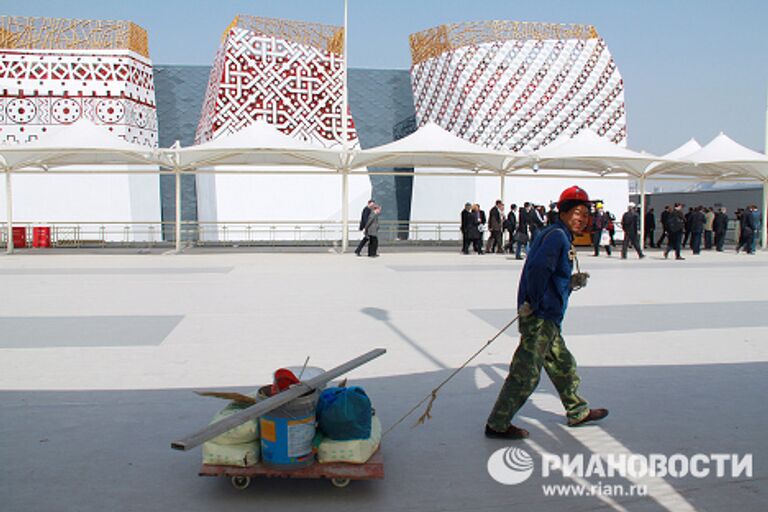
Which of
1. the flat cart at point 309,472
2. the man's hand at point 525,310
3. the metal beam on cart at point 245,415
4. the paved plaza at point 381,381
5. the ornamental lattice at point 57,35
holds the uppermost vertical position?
the ornamental lattice at point 57,35

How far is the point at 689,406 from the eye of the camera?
4.63 metres

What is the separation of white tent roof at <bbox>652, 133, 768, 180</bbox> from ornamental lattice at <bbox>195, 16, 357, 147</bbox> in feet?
34.4

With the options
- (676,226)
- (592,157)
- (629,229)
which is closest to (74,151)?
(592,157)

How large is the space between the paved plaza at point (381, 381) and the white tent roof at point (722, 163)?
8.96 metres

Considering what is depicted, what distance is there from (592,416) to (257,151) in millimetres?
13493

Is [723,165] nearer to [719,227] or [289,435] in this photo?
[719,227]

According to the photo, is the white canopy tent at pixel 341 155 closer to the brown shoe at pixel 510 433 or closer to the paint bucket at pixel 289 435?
the brown shoe at pixel 510 433

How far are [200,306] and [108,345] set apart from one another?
2381mm

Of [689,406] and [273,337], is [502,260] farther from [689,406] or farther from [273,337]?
[689,406]

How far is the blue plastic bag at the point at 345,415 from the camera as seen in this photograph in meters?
3.48

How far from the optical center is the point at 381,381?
17.2 feet

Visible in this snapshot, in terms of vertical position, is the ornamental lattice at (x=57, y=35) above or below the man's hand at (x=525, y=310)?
above

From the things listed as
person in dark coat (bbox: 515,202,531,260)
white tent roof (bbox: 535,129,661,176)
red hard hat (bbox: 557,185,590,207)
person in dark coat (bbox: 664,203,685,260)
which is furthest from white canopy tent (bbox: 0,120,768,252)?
red hard hat (bbox: 557,185,590,207)

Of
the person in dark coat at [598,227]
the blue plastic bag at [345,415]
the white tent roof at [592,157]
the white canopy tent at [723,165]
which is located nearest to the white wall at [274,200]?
the white tent roof at [592,157]
